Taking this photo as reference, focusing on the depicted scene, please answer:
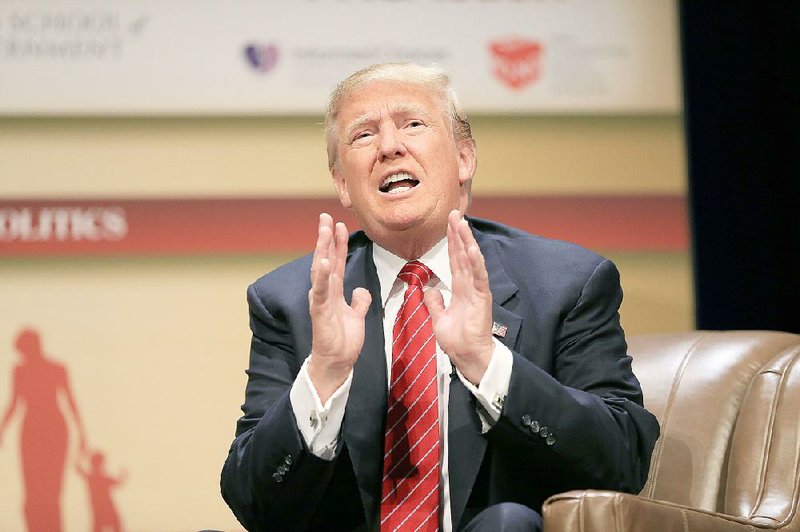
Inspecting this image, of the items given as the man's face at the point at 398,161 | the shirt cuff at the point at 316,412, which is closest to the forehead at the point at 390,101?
the man's face at the point at 398,161

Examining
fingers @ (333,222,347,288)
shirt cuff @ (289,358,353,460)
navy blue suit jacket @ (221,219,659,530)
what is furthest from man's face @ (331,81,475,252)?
shirt cuff @ (289,358,353,460)

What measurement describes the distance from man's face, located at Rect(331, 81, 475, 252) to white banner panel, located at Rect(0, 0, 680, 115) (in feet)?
3.56

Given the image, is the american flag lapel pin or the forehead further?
the forehead

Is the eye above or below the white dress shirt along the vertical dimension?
above

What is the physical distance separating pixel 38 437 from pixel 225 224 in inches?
32.5

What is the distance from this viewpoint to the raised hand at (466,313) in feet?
5.71

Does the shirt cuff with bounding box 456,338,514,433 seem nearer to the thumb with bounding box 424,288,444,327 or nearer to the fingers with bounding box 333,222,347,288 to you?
the thumb with bounding box 424,288,444,327

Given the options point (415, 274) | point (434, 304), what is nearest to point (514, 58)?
point (415, 274)

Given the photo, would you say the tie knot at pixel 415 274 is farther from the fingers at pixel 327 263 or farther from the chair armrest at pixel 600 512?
the chair armrest at pixel 600 512

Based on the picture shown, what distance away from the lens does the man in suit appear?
1.76m

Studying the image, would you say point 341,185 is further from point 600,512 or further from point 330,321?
point 600,512

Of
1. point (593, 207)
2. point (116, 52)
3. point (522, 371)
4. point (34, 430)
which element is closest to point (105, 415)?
point (34, 430)

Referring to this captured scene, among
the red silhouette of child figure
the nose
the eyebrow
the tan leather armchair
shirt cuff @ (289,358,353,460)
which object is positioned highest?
the eyebrow

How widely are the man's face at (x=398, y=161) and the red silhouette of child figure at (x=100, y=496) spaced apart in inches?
56.3
